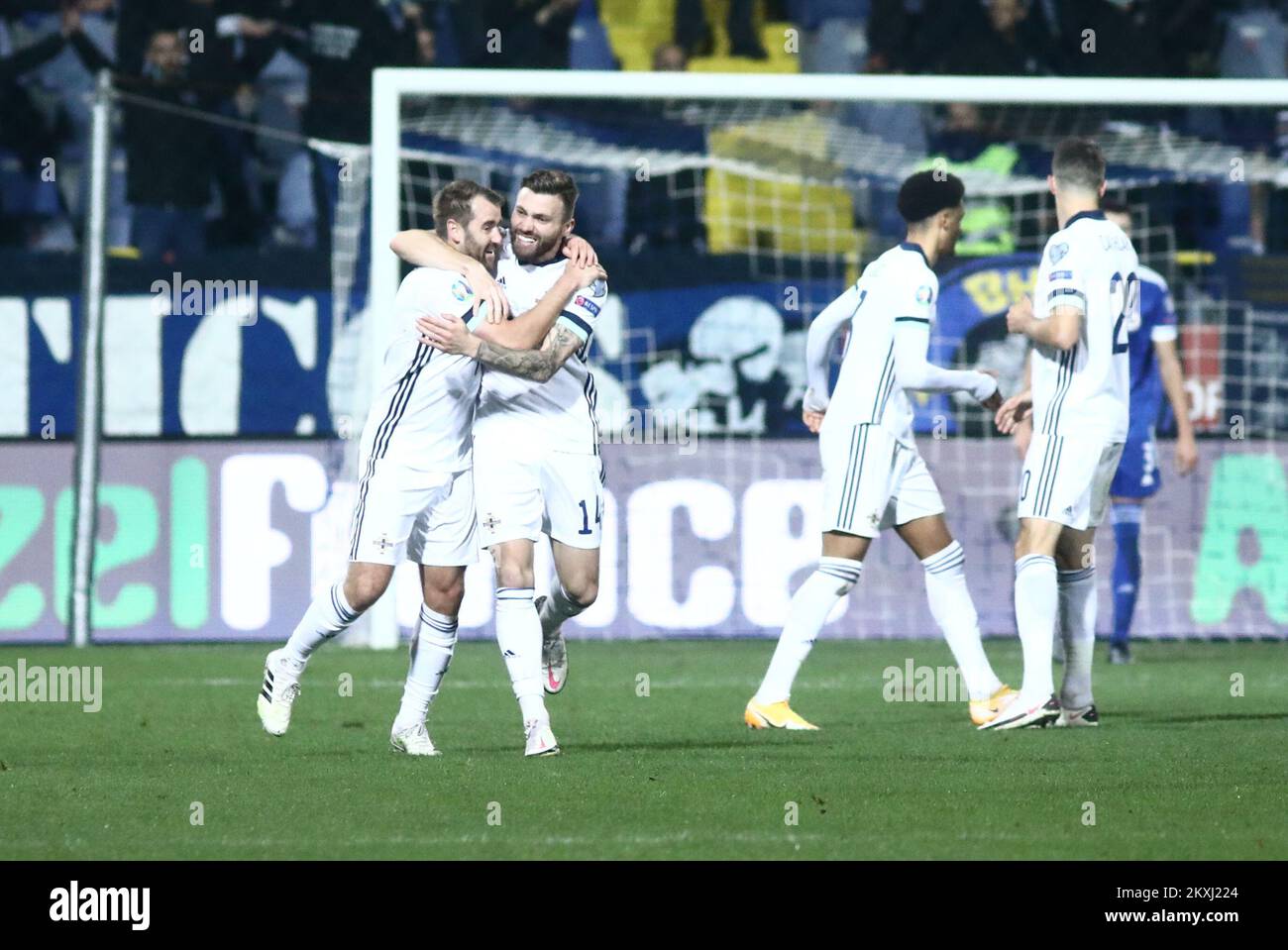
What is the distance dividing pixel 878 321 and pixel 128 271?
5.91 meters

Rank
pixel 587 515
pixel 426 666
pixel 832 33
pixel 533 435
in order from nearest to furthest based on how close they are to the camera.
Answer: pixel 426 666
pixel 533 435
pixel 587 515
pixel 832 33

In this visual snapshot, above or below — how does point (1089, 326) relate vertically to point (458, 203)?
below

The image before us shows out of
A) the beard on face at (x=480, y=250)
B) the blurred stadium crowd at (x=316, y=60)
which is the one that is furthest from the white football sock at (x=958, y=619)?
the blurred stadium crowd at (x=316, y=60)

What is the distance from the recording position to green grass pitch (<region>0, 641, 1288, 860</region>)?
549 cm

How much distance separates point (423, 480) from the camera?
7344mm

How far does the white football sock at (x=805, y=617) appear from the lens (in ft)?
26.7

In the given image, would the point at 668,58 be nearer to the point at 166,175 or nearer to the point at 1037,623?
the point at 166,175

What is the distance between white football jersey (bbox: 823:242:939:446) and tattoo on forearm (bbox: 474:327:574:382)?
1.46 metres

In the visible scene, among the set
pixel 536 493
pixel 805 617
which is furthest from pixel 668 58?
pixel 536 493

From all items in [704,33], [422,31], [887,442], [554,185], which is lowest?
[887,442]

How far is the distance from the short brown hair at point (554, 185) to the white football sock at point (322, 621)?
1.41 metres

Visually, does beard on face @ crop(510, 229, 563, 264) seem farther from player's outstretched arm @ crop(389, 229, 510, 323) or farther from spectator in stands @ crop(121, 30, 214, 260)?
spectator in stands @ crop(121, 30, 214, 260)

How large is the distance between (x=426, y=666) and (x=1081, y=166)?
2874mm
